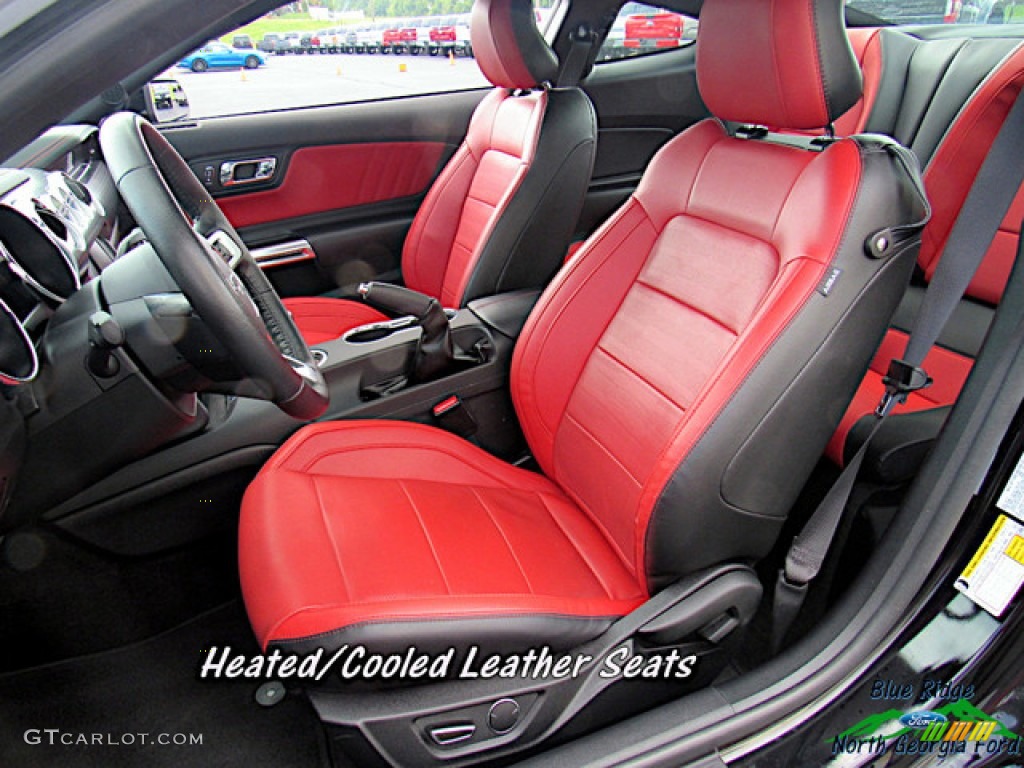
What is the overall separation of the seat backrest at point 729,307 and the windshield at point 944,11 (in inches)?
45.2

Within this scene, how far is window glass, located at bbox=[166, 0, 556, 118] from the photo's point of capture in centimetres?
190

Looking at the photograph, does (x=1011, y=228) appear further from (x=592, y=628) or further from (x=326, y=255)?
(x=326, y=255)

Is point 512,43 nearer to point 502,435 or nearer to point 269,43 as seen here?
point 269,43

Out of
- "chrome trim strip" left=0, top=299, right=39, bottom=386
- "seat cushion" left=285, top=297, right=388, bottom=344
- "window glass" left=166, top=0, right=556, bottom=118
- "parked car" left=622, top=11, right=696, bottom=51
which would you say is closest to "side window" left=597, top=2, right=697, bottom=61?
"parked car" left=622, top=11, right=696, bottom=51

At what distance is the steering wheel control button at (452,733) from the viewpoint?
102 cm

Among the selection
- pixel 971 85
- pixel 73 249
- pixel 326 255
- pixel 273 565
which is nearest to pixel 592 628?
pixel 273 565

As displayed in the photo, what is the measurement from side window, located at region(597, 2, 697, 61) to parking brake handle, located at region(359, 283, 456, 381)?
1.42 meters

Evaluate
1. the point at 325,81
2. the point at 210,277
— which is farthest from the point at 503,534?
the point at 325,81

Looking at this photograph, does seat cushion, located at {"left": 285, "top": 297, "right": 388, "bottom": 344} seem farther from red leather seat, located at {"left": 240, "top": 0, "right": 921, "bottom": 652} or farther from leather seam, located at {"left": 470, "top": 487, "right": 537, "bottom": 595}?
leather seam, located at {"left": 470, "top": 487, "right": 537, "bottom": 595}

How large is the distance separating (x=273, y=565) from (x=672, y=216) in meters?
0.87

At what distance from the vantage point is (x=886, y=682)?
1096mm

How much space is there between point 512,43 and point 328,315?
907 mm

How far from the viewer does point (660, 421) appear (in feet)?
3.80

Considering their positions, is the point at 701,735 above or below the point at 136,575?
below
